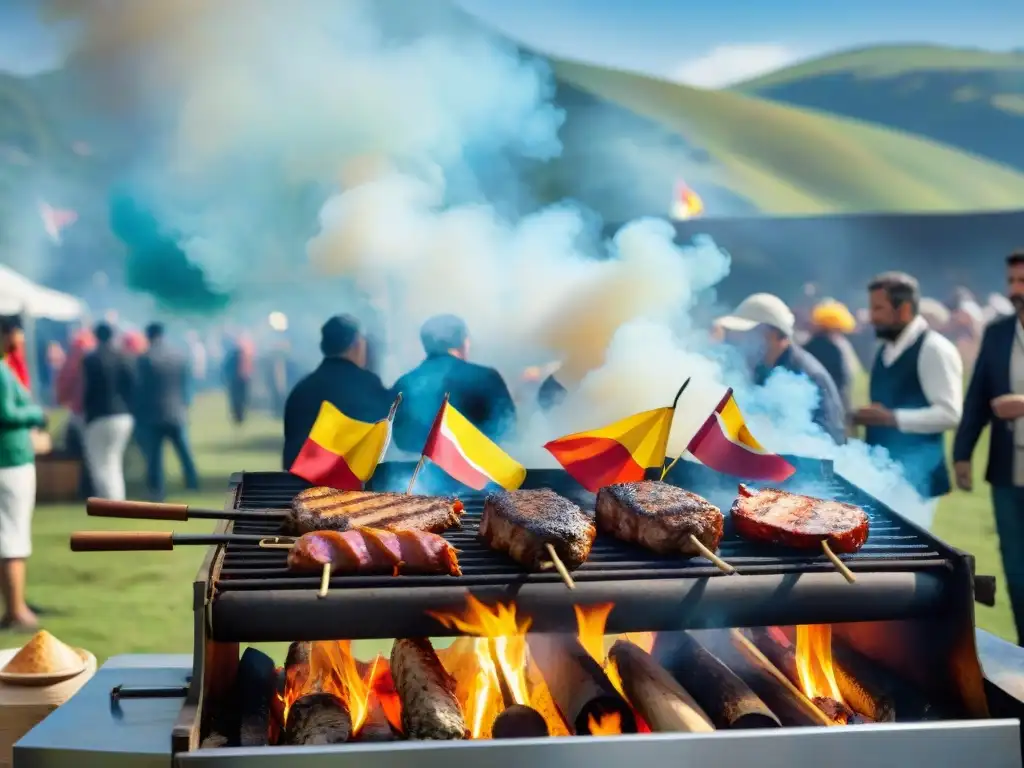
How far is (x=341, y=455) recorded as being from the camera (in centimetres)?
403

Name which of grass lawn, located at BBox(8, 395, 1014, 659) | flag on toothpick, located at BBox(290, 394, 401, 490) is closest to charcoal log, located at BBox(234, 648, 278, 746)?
flag on toothpick, located at BBox(290, 394, 401, 490)

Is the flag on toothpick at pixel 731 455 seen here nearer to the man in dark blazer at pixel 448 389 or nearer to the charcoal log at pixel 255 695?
the charcoal log at pixel 255 695

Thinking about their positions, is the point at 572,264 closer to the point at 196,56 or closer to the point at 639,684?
the point at 639,684

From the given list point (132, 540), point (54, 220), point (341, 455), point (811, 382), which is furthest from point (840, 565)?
point (54, 220)

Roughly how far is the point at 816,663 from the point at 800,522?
76 centimetres

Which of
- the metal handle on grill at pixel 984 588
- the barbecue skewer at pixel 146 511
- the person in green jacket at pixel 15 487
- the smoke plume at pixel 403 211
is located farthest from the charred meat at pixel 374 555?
the person in green jacket at pixel 15 487

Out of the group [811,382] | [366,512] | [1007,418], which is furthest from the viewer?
[811,382]

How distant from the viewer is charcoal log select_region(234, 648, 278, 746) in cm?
317

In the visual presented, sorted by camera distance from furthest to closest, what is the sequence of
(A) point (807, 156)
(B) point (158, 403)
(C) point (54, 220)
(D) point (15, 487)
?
(A) point (807, 156), (C) point (54, 220), (B) point (158, 403), (D) point (15, 487)

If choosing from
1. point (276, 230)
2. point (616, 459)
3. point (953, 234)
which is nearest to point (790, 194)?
point (953, 234)

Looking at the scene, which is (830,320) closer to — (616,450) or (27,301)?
(616,450)

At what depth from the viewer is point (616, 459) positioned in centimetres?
389

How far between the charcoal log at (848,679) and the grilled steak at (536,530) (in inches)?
42.2

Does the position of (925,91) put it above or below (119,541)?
above
